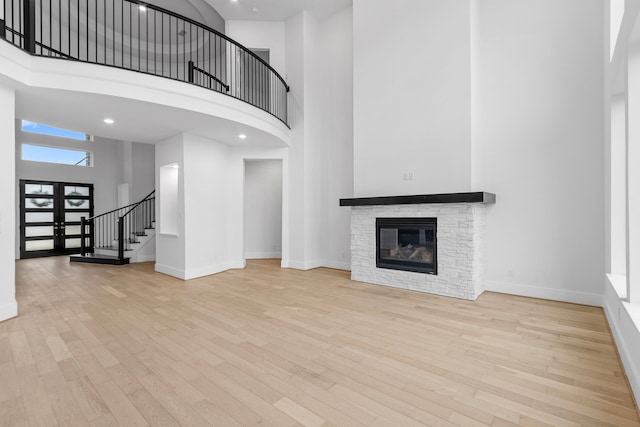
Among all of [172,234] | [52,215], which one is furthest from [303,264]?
[52,215]

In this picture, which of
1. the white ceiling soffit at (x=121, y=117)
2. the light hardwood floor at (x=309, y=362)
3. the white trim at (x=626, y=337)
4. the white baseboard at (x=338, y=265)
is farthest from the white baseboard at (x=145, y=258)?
the white trim at (x=626, y=337)

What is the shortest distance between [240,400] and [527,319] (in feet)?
11.0

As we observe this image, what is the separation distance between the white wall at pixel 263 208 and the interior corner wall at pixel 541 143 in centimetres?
535

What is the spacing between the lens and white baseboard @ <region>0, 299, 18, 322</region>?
11.5 ft

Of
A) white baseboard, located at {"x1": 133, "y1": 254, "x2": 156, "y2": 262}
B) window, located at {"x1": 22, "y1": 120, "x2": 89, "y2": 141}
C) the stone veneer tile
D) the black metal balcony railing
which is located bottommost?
white baseboard, located at {"x1": 133, "y1": 254, "x2": 156, "y2": 262}

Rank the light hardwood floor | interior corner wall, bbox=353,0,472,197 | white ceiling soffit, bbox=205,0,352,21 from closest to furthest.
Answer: the light hardwood floor → interior corner wall, bbox=353,0,472,197 → white ceiling soffit, bbox=205,0,352,21

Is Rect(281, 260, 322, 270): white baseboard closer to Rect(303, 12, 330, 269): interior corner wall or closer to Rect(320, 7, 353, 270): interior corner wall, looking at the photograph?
Rect(303, 12, 330, 269): interior corner wall

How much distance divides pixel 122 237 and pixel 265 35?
6.18 meters

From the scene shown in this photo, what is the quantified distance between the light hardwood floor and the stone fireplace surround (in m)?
0.40

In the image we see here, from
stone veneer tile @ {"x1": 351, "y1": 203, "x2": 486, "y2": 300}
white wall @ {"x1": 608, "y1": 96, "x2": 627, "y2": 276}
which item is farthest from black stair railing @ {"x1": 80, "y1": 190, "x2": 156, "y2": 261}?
white wall @ {"x1": 608, "y1": 96, "x2": 627, "y2": 276}

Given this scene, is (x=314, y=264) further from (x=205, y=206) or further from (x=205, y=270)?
(x=205, y=206)

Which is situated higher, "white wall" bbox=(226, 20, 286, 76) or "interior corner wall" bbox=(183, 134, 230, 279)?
"white wall" bbox=(226, 20, 286, 76)

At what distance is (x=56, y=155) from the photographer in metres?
9.41

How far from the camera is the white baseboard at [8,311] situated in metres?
3.51
